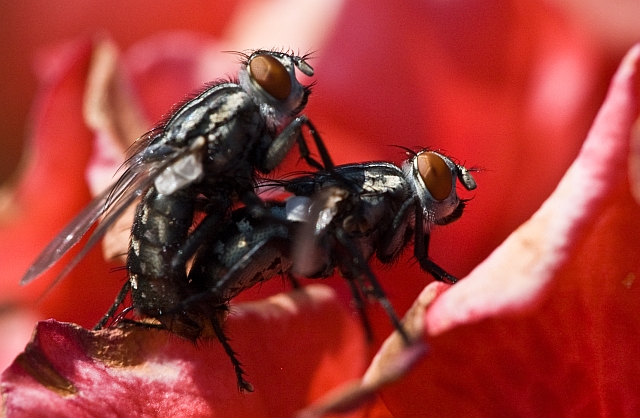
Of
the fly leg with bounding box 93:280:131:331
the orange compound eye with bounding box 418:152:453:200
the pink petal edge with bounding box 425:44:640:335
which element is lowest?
the fly leg with bounding box 93:280:131:331

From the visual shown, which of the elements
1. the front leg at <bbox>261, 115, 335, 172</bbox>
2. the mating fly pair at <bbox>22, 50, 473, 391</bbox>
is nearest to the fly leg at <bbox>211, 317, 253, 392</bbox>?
the mating fly pair at <bbox>22, 50, 473, 391</bbox>

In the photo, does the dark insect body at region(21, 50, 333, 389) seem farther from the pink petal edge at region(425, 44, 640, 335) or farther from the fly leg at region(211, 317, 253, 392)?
the pink petal edge at region(425, 44, 640, 335)

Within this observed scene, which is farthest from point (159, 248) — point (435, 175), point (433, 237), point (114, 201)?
point (433, 237)

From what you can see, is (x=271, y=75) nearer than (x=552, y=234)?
No

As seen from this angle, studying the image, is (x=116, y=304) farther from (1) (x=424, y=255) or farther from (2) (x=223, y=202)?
(1) (x=424, y=255)

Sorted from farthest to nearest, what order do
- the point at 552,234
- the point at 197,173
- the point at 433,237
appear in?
1. the point at 433,237
2. the point at 197,173
3. the point at 552,234

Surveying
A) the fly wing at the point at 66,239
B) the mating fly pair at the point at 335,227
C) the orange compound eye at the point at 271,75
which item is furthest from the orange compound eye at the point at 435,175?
the fly wing at the point at 66,239

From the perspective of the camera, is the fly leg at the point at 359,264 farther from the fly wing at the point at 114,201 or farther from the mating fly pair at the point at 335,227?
the fly wing at the point at 114,201
